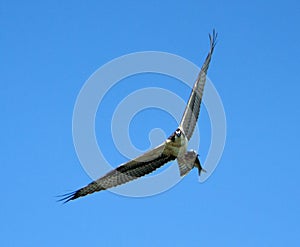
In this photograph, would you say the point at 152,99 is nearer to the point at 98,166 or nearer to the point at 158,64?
the point at 158,64

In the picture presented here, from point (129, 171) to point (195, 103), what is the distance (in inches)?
113

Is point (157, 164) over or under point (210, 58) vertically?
under

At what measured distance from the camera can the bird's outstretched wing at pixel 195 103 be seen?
56.4ft

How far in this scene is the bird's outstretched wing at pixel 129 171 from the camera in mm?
17250

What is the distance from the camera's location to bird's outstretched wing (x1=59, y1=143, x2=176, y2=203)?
17.2 meters

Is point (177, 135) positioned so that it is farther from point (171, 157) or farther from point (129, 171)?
point (129, 171)

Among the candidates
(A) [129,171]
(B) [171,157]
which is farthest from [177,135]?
(A) [129,171]

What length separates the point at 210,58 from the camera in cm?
1741

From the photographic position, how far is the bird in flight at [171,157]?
16.5m

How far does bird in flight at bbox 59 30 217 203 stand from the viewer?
16.5 metres

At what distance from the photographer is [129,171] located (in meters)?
17.9

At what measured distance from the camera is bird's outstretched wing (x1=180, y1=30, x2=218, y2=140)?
1719cm

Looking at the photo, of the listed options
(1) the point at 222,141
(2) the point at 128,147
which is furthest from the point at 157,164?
(1) the point at 222,141

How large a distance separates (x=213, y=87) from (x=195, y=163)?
2.44m
